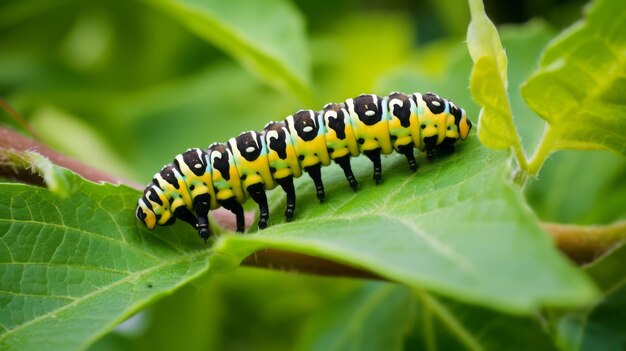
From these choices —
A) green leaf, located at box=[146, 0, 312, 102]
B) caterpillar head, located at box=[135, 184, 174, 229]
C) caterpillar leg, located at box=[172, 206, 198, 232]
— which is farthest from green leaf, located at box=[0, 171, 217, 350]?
green leaf, located at box=[146, 0, 312, 102]

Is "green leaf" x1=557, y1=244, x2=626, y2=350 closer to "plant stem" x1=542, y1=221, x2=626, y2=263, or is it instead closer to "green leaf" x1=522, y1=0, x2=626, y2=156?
"plant stem" x1=542, y1=221, x2=626, y2=263

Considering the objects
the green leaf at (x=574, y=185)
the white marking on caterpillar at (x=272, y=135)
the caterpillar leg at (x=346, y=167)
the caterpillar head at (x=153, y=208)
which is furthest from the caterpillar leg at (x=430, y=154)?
the green leaf at (x=574, y=185)

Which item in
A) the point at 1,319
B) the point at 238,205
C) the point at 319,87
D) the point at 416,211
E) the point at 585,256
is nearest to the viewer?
the point at 416,211

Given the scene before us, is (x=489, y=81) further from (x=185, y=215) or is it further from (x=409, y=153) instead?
(x=185, y=215)

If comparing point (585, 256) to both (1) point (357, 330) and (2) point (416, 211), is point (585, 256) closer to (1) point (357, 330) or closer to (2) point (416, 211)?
(2) point (416, 211)

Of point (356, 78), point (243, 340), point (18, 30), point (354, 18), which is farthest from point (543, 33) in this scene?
point (18, 30)

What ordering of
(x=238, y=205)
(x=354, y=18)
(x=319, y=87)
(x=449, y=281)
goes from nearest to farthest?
(x=449, y=281) < (x=238, y=205) < (x=319, y=87) < (x=354, y=18)
